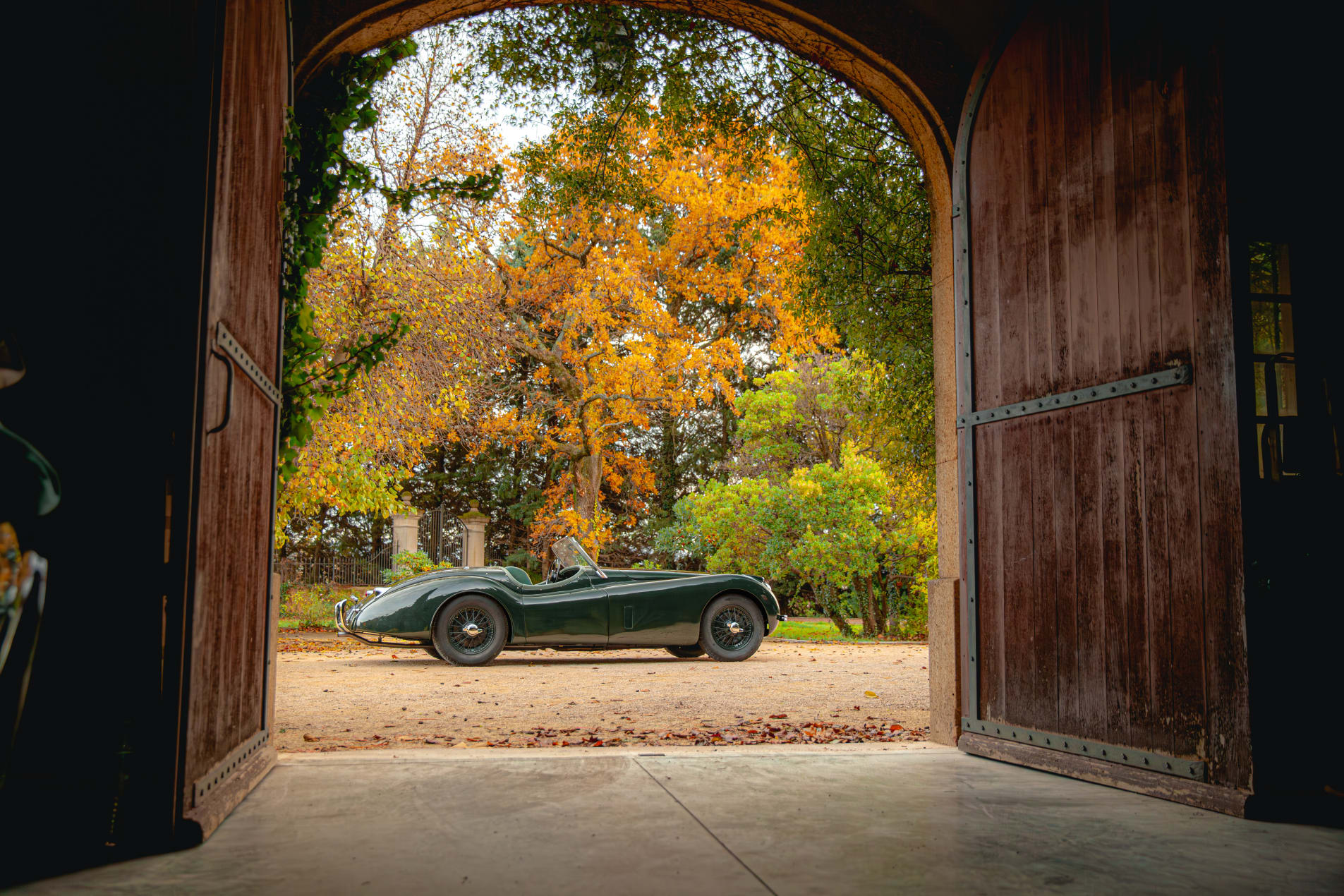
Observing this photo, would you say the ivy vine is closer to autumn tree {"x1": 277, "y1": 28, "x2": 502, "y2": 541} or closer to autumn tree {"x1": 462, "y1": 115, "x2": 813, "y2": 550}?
autumn tree {"x1": 277, "y1": 28, "x2": 502, "y2": 541}

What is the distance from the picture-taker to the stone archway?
4848mm

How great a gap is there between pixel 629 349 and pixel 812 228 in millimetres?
9434

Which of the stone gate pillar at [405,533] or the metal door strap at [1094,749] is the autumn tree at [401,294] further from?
the metal door strap at [1094,749]

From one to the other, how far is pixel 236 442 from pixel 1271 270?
174 inches

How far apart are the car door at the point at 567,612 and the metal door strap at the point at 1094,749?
5619 millimetres

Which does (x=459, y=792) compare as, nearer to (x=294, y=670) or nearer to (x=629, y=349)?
(x=294, y=670)

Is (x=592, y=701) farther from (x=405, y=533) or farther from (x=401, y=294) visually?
(x=405, y=533)

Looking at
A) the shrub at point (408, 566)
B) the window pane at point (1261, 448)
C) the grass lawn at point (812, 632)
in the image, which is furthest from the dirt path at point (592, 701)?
the shrub at point (408, 566)

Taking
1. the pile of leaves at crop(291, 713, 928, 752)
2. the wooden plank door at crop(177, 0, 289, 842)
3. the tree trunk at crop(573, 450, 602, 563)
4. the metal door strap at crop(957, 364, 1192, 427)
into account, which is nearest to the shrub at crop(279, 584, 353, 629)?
the tree trunk at crop(573, 450, 602, 563)

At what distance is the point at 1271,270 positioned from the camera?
14.3 feet

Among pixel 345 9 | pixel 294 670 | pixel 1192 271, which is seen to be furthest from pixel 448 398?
pixel 1192 271

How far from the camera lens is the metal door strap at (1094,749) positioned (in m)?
3.54

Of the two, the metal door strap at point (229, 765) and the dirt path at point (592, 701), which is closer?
the metal door strap at point (229, 765)

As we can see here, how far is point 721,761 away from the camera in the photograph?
4.38m
